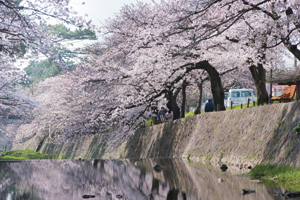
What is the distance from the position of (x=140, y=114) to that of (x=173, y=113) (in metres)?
2.20

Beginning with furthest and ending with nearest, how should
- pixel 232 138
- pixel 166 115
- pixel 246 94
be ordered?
pixel 246 94 → pixel 166 115 → pixel 232 138

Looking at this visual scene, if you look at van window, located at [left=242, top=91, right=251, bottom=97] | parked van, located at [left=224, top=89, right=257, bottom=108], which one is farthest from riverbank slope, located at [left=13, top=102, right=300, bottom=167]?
van window, located at [left=242, top=91, right=251, bottom=97]

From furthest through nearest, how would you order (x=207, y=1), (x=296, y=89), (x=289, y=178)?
(x=296, y=89), (x=207, y=1), (x=289, y=178)

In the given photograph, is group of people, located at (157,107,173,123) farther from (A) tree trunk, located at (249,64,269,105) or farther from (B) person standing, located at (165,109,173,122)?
(A) tree trunk, located at (249,64,269,105)

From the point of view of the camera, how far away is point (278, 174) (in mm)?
9453

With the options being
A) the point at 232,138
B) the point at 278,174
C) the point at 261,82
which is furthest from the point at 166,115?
the point at 278,174

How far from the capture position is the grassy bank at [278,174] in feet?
27.6

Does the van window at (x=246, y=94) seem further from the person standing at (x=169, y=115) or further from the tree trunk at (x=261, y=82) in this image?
the tree trunk at (x=261, y=82)

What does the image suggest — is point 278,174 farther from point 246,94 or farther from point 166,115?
point 246,94

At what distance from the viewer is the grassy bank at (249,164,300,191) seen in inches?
332

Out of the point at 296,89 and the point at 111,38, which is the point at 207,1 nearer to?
the point at 296,89

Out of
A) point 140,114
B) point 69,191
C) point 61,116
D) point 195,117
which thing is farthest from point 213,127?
point 61,116

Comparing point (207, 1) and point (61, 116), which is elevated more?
point (207, 1)

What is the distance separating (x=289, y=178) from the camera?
880 cm
